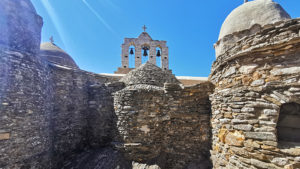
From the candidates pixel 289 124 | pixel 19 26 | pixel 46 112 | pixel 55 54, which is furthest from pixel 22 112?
pixel 55 54

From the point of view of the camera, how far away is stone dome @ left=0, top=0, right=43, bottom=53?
12.0 feet

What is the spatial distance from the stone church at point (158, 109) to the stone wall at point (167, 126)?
0.11ft

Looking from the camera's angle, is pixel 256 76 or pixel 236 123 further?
pixel 236 123

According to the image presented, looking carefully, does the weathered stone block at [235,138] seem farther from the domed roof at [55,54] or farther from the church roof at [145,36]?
the domed roof at [55,54]

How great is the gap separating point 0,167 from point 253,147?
577 centimetres

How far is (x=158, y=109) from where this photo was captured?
15.3 ft

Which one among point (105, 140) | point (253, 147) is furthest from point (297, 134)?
point (105, 140)

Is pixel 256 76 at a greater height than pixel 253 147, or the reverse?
pixel 256 76

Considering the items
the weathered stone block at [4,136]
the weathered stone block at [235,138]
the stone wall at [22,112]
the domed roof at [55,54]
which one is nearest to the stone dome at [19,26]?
the stone wall at [22,112]

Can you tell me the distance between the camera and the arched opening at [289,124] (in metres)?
2.24

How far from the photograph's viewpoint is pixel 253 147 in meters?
2.41

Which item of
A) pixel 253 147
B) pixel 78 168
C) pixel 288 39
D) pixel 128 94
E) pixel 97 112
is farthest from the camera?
pixel 97 112

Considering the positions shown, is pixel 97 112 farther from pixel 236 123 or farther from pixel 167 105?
pixel 236 123

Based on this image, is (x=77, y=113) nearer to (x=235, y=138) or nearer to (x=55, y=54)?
(x=235, y=138)
